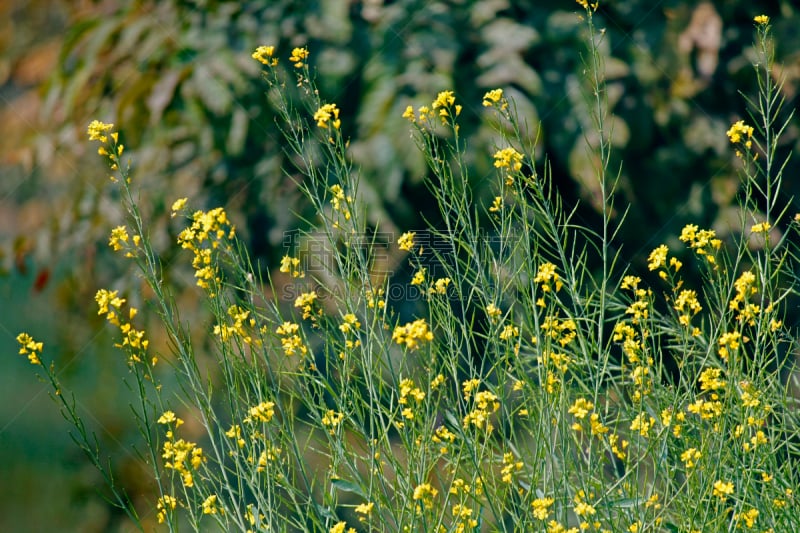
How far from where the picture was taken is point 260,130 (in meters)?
2.55

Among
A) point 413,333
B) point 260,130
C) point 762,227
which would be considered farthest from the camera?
point 260,130

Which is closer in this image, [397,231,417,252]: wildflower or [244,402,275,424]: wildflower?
[244,402,275,424]: wildflower

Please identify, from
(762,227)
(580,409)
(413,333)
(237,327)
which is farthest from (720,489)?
(237,327)

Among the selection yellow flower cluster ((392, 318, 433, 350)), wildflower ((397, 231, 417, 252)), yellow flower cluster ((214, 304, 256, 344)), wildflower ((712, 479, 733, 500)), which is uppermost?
yellow flower cluster ((392, 318, 433, 350))

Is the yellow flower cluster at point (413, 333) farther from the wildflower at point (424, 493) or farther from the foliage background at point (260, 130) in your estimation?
the foliage background at point (260, 130)

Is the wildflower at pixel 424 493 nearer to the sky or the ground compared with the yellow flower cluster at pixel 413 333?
nearer to the ground

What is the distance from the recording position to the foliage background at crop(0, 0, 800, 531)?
250 cm

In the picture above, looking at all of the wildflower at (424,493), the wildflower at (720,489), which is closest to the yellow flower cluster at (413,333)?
the wildflower at (424,493)

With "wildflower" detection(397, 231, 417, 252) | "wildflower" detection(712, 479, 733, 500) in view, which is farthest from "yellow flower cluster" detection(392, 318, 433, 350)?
"wildflower" detection(712, 479, 733, 500)

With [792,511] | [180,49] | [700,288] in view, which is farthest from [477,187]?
[792,511]

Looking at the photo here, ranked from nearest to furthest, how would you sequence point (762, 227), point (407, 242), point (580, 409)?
point (580, 409) < point (762, 227) < point (407, 242)

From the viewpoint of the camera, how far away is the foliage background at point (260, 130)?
2496 mm

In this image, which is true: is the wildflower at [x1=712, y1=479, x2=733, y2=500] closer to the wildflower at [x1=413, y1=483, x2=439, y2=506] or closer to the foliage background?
the wildflower at [x1=413, y1=483, x2=439, y2=506]

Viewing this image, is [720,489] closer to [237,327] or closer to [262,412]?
[262,412]
